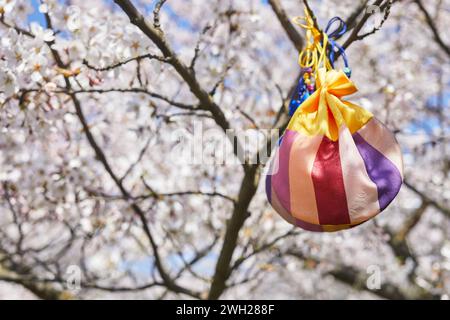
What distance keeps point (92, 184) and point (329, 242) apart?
3.20m

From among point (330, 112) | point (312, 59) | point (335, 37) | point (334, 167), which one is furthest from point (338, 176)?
point (335, 37)

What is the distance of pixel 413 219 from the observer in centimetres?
566

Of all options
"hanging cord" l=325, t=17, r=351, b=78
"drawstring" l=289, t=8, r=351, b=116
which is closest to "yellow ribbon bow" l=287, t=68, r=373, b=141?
"drawstring" l=289, t=8, r=351, b=116

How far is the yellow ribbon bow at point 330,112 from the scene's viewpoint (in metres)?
1.59

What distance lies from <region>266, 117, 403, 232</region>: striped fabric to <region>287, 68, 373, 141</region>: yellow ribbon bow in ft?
0.07

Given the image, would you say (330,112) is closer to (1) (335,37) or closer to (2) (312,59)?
(2) (312,59)

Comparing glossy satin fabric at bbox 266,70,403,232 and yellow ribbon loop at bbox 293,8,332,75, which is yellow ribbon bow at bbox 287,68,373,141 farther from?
yellow ribbon loop at bbox 293,8,332,75

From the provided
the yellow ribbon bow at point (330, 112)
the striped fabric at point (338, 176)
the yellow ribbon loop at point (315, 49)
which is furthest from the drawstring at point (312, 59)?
the striped fabric at point (338, 176)

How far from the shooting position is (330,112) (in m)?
1.61

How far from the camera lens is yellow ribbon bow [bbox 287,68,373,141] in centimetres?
159

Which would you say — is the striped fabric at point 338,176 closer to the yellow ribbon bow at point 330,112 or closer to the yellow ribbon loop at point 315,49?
the yellow ribbon bow at point 330,112

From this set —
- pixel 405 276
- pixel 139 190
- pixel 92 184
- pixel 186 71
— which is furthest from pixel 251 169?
pixel 405 276

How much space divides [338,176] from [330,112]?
0.78 feet
